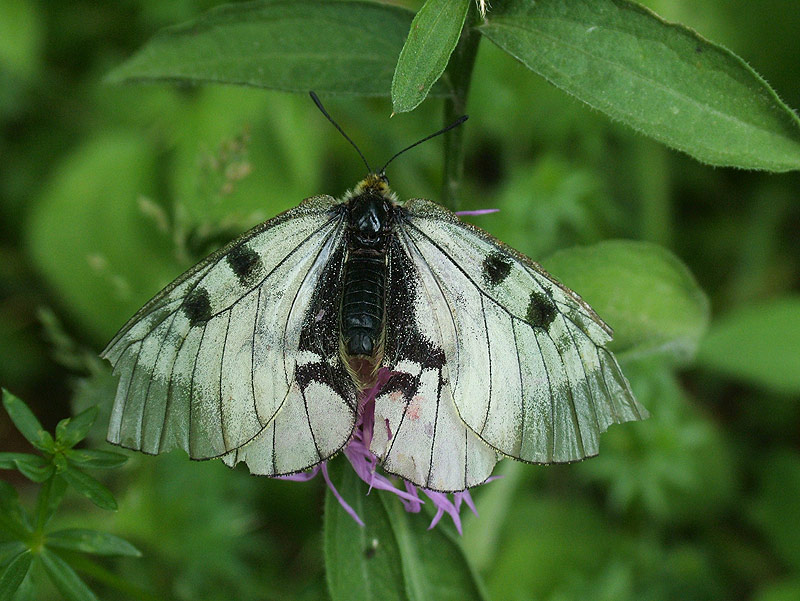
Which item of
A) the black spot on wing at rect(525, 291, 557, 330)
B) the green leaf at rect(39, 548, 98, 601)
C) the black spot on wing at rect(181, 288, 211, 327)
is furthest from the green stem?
the green leaf at rect(39, 548, 98, 601)

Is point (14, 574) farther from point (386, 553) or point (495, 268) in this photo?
point (495, 268)

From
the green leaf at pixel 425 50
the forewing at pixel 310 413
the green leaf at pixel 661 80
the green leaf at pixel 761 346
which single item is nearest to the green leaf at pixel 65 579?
the forewing at pixel 310 413

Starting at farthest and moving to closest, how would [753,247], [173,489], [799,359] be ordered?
[753,247], [799,359], [173,489]

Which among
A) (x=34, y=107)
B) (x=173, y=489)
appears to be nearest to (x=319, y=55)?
(x=173, y=489)

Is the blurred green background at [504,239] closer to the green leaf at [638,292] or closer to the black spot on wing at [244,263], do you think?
the green leaf at [638,292]

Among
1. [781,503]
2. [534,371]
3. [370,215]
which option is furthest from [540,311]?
[781,503]

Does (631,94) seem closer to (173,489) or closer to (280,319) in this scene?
(280,319)
